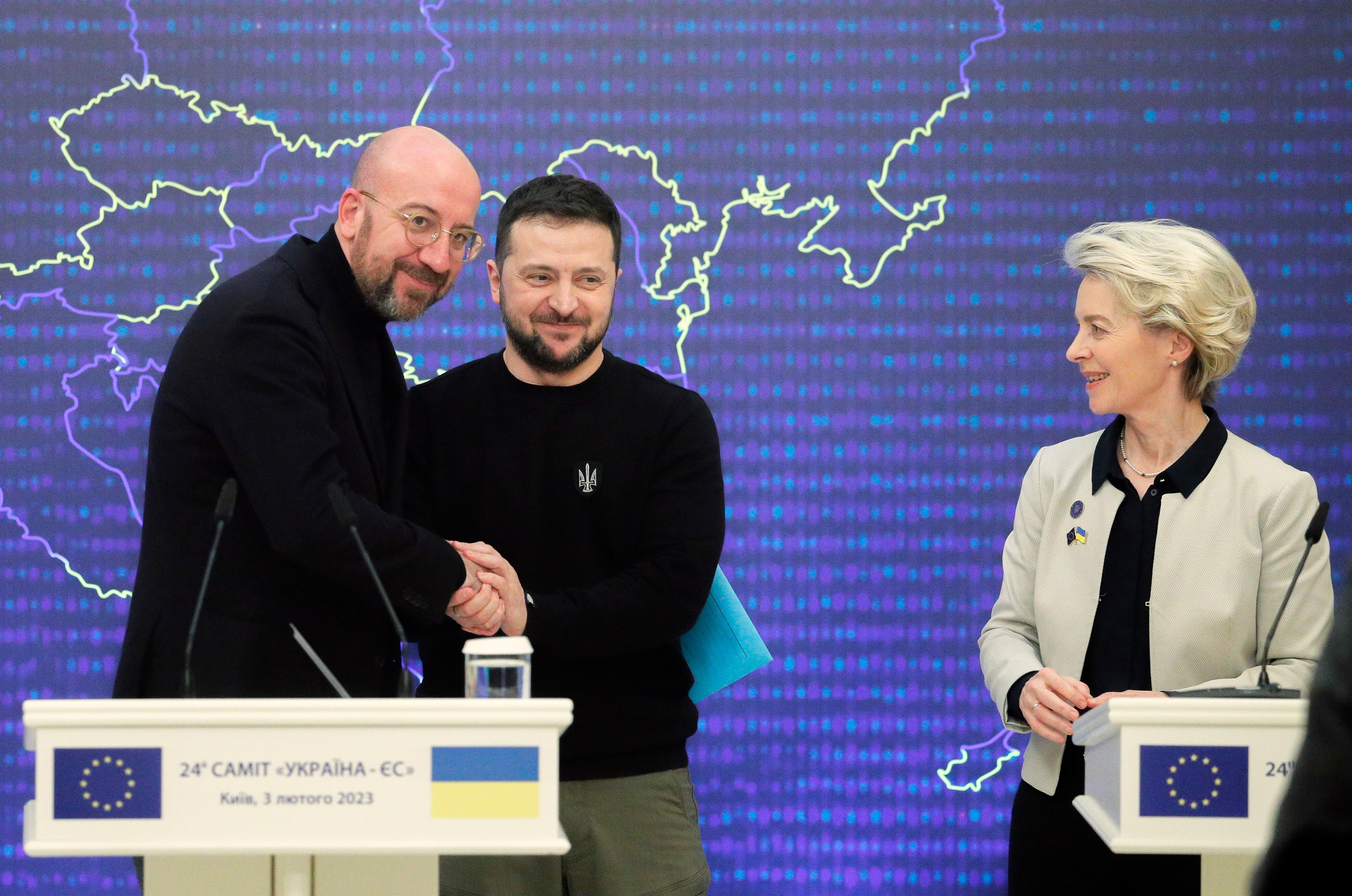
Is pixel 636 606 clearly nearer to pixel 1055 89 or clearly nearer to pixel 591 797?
pixel 591 797

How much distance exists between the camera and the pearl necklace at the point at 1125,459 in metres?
2.03

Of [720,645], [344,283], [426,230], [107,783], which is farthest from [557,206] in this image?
[107,783]

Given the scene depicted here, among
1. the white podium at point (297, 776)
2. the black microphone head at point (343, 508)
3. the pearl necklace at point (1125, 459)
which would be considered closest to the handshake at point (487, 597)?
the black microphone head at point (343, 508)

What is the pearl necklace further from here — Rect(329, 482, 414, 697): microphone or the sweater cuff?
Rect(329, 482, 414, 697): microphone

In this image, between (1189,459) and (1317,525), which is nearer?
(1317,525)

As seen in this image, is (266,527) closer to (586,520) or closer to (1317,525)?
(586,520)

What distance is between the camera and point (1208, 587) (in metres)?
1.90

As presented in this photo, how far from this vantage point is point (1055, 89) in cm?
308

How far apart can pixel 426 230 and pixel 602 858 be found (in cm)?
105

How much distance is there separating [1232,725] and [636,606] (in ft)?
2.83

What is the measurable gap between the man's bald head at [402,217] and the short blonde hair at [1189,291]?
3.51ft

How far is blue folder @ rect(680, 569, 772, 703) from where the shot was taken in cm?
208

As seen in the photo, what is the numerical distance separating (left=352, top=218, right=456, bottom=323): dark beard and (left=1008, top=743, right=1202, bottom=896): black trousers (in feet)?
4.12

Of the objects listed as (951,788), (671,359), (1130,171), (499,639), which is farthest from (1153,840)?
(1130,171)
